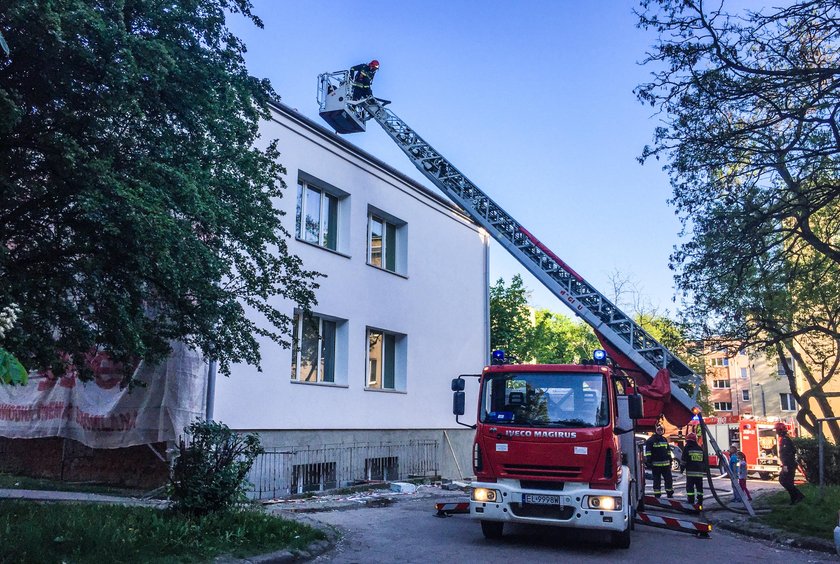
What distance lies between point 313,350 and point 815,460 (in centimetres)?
1451

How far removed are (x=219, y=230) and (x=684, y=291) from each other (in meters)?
8.65

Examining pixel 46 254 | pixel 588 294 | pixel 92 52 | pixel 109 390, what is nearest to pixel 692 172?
pixel 588 294

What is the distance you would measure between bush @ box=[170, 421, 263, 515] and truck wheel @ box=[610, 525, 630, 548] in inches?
196

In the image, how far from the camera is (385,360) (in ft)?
61.3

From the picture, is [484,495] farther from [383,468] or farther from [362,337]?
[383,468]

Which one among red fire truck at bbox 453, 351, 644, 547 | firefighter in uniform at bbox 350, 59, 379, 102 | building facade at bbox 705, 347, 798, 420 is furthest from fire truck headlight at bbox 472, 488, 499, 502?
building facade at bbox 705, 347, 798, 420

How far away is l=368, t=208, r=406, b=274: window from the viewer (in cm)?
1867

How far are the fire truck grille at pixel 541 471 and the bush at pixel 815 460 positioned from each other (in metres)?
13.8

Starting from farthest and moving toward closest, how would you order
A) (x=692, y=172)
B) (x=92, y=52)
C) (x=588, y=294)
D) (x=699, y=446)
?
(x=588, y=294), (x=699, y=446), (x=692, y=172), (x=92, y=52)

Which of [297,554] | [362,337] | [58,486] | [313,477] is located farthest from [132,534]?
[362,337]

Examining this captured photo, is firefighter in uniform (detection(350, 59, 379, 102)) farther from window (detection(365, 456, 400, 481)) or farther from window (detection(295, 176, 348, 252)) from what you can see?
window (detection(365, 456, 400, 481))

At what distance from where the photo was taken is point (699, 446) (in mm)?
14141

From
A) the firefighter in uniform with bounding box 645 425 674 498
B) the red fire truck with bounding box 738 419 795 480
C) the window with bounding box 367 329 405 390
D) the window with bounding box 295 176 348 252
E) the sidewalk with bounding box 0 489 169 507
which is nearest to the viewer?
the sidewalk with bounding box 0 489 169 507

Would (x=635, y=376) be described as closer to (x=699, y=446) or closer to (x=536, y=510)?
(x=699, y=446)
